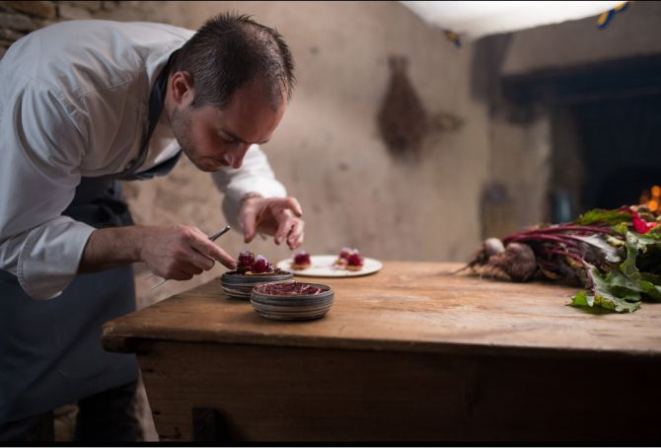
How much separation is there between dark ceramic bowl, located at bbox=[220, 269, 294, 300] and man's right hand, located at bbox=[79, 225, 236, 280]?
0.04 m

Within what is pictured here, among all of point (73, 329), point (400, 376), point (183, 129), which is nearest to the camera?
point (400, 376)

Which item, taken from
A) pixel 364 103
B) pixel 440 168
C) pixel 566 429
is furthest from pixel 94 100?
pixel 440 168

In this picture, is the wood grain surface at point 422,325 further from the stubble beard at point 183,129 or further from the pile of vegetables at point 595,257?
the stubble beard at point 183,129

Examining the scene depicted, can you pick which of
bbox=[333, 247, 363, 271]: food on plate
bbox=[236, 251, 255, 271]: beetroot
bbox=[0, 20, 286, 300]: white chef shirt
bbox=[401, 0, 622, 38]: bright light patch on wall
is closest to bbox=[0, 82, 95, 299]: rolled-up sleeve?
bbox=[0, 20, 286, 300]: white chef shirt

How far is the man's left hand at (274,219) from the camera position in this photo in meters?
1.93

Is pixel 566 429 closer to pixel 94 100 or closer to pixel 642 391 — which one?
pixel 642 391

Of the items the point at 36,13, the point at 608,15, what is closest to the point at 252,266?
the point at 36,13

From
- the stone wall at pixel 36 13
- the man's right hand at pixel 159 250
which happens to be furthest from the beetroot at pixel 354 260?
the stone wall at pixel 36 13

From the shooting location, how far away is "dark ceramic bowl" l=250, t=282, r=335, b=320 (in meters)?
1.26

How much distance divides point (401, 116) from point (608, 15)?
1.62m

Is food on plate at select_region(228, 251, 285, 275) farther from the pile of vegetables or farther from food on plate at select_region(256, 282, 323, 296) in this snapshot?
the pile of vegetables

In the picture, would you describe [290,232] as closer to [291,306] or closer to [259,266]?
[259,266]

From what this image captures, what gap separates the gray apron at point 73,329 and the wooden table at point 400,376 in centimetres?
87

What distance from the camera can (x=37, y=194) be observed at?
1573mm
